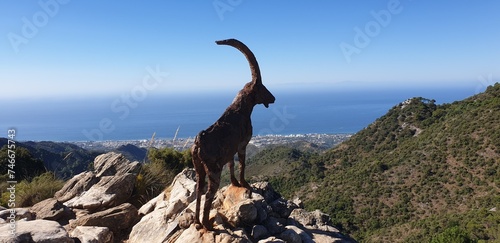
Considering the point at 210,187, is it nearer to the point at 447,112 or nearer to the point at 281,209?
the point at 281,209

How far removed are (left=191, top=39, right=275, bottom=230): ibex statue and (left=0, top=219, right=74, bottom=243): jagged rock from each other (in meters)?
2.50

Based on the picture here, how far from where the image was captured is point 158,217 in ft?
23.5

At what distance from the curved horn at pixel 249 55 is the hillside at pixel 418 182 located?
18838 mm

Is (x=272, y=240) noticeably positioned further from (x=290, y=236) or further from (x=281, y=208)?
(x=281, y=208)

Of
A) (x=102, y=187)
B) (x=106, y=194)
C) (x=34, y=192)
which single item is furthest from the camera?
(x=34, y=192)

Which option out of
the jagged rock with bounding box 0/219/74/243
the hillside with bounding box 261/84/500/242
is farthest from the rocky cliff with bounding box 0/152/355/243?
the hillside with bounding box 261/84/500/242

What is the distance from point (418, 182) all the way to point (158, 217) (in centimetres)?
3370

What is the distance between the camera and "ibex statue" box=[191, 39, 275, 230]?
5.61m

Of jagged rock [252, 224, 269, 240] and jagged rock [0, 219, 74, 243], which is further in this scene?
jagged rock [252, 224, 269, 240]

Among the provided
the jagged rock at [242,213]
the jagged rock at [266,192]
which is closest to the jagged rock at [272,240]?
the jagged rock at [242,213]

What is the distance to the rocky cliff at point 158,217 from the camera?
231 inches

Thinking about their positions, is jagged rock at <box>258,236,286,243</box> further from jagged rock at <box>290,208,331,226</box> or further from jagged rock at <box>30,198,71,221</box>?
jagged rock at <box>30,198,71,221</box>

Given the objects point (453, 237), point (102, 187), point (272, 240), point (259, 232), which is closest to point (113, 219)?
point (102, 187)

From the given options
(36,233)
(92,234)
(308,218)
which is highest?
(36,233)
